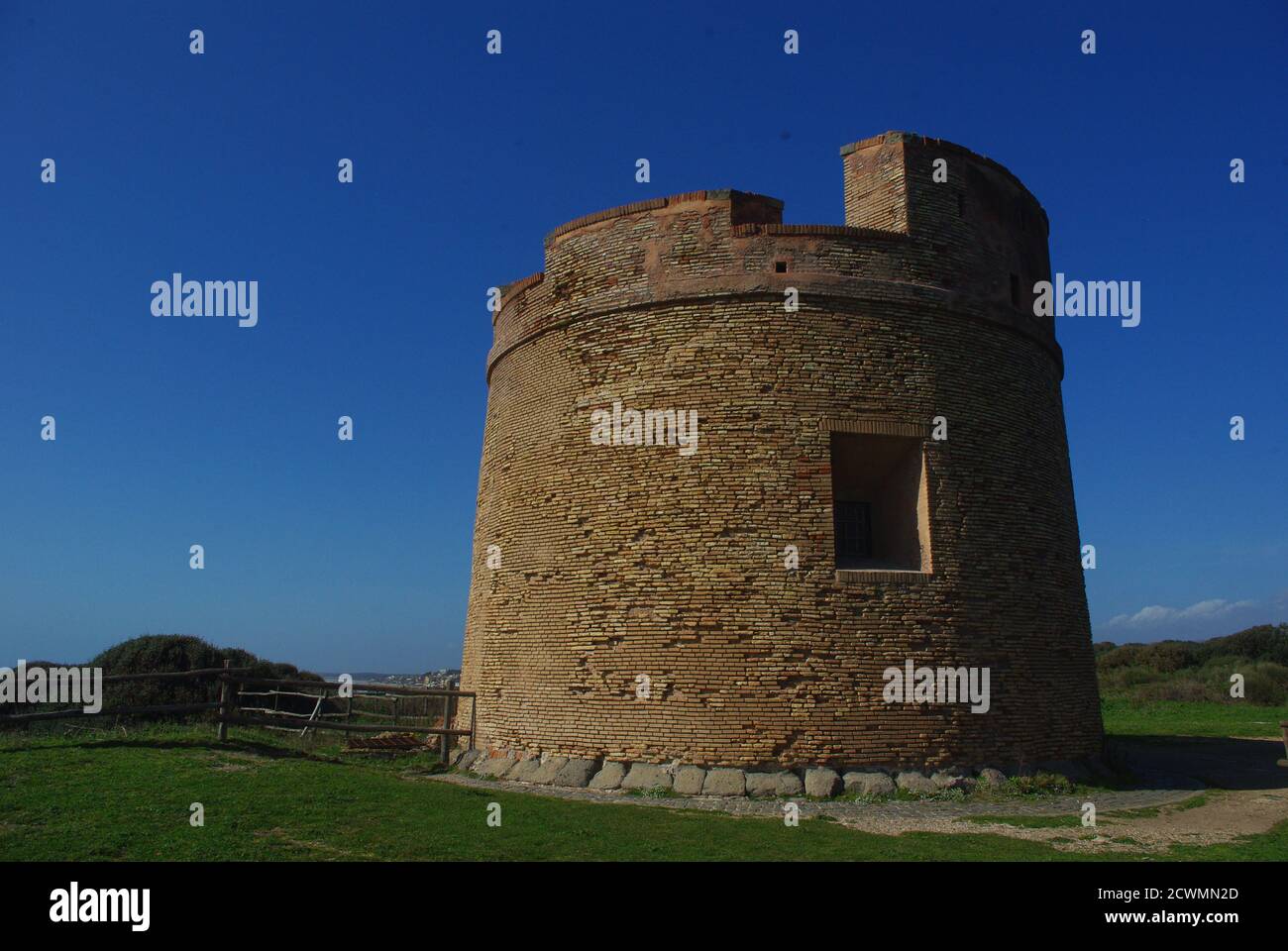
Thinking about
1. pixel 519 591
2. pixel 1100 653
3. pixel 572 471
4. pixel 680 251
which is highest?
pixel 680 251

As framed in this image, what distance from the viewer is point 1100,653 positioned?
165 ft

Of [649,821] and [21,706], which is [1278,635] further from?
[21,706]

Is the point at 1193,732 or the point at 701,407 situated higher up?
the point at 701,407

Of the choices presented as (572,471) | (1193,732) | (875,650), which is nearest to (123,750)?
(572,471)

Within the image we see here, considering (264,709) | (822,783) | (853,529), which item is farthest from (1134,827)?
(264,709)

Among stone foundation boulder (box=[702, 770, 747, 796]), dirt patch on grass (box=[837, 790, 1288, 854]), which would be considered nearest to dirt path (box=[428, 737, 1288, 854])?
dirt patch on grass (box=[837, 790, 1288, 854])

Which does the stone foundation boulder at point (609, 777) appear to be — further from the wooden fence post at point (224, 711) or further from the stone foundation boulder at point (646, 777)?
the wooden fence post at point (224, 711)

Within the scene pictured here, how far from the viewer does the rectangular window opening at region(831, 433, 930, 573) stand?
1216cm

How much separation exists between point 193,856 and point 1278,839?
33.3ft

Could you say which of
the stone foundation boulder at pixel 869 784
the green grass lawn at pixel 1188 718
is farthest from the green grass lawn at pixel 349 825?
the green grass lawn at pixel 1188 718

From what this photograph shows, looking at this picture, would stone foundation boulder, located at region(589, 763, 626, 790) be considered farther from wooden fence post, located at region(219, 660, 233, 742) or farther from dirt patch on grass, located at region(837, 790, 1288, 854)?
wooden fence post, located at region(219, 660, 233, 742)

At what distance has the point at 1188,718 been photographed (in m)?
26.1

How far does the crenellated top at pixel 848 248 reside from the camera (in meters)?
12.5

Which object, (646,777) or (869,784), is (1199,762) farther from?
(646,777)
